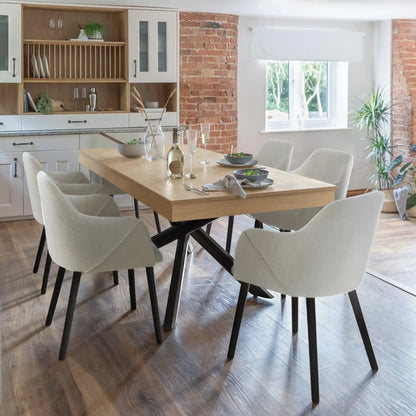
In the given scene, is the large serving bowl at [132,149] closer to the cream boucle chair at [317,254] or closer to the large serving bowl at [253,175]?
the large serving bowl at [253,175]

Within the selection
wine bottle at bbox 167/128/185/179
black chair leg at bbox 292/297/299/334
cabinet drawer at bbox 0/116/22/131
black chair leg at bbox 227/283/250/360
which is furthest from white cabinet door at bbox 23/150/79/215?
black chair leg at bbox 227/283/250/360

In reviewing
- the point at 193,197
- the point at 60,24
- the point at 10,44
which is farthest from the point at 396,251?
the point at 10,44

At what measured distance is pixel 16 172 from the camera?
6.14 m

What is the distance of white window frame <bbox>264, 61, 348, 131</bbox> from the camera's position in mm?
7754

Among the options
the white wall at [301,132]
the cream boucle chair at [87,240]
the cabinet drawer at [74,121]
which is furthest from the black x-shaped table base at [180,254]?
the white wall at [301,132]

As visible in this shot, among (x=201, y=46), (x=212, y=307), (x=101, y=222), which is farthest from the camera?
(x=201, y=46)

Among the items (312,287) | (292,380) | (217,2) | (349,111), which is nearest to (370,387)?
(292,380)

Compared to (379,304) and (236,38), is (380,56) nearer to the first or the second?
(236,38)

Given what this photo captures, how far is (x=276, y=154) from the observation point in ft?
16.2

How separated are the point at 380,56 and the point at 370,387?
5906 mm

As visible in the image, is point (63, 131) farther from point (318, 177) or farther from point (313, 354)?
point (313, 354)

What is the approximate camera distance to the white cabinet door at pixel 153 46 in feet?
21.3

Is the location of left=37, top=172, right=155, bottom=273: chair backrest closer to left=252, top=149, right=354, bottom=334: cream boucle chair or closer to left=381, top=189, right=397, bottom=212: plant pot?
left=252, top=149, right=354, bottom=334: cream boucle chair

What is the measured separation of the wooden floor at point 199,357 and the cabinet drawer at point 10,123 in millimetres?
2353
